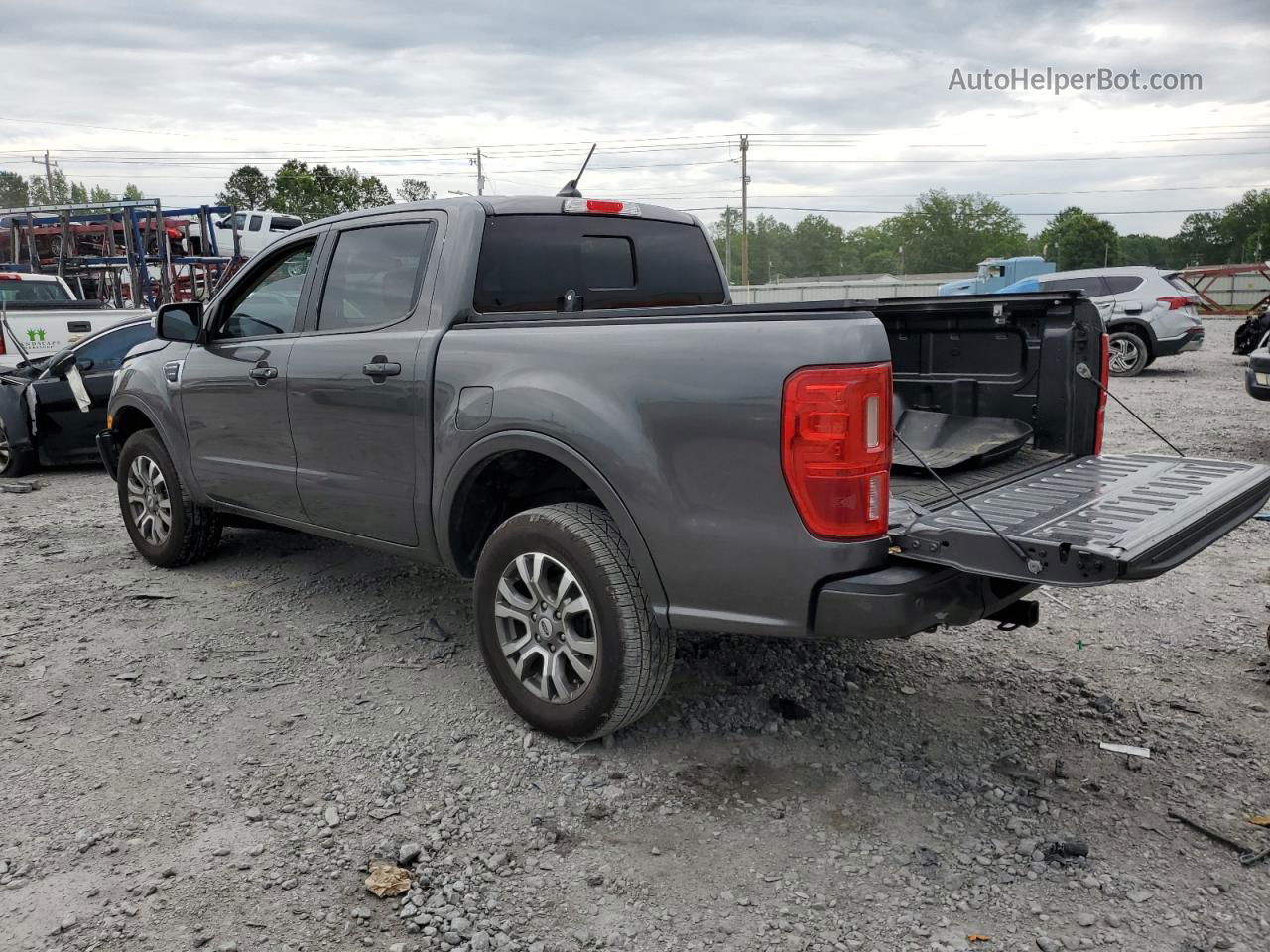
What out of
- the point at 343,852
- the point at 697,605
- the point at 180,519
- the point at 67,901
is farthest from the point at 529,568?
the point at 180,519

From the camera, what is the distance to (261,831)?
3.05 m

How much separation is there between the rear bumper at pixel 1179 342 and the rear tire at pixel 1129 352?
0.65 feet

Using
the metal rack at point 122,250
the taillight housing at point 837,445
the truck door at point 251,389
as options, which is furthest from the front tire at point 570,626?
the metal rack at point 122,250

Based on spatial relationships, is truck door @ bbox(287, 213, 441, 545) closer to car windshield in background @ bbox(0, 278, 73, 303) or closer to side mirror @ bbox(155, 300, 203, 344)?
side mirror @ bbox(155, 300, 203, 344)

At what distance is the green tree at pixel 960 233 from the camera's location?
98375mm

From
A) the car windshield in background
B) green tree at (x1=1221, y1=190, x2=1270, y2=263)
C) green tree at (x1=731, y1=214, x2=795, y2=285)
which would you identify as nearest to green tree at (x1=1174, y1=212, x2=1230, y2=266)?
green tree at (x1=1221, y1=190, x2=1270, y2=263)

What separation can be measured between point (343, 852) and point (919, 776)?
184 cm

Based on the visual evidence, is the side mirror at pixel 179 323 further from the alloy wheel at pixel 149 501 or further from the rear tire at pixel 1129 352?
the rear tire at pixel 1129 352

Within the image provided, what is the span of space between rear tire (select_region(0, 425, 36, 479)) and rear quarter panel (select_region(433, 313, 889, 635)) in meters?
7.91

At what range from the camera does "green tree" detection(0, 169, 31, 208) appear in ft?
327

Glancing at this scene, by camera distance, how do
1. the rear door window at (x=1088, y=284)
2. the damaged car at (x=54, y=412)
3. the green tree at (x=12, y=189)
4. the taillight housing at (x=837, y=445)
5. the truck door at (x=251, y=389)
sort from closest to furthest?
the taillight housing at (x=837, y=445) → the truck door at (x=251, y=389) → the damaged car at (x=54, y=412) → the rear door window at (x=1088, y=284) → the green tree at (x=12, y=189)

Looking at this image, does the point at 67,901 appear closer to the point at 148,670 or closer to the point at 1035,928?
the point at 148,670

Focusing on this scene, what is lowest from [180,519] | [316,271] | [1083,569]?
[180,519]

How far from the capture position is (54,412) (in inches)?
365
